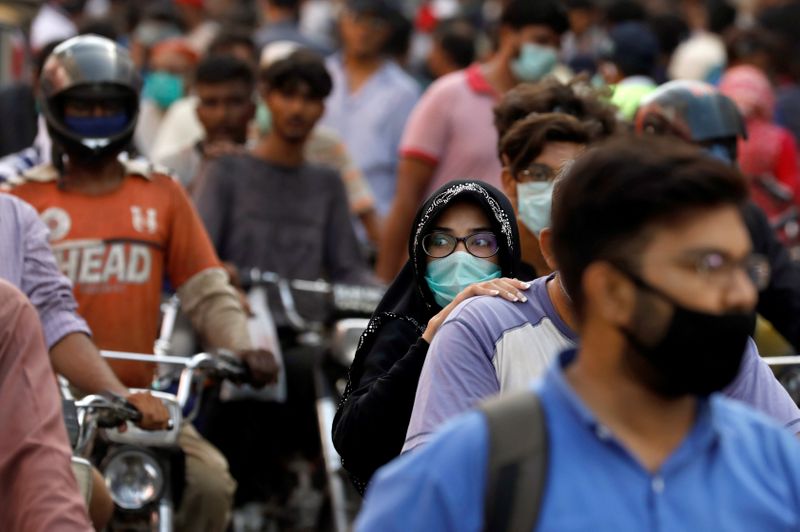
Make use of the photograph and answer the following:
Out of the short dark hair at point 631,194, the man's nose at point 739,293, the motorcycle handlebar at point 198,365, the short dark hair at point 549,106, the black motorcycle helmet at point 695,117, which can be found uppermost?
the short dark hair at point 631,194

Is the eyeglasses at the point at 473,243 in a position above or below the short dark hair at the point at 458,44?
above

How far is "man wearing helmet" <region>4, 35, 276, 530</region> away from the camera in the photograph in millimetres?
7160

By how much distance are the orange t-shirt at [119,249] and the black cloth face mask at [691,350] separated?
404cm

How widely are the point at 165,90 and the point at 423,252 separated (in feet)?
28.1

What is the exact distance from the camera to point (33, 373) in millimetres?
4875

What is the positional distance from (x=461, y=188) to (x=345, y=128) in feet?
24.5

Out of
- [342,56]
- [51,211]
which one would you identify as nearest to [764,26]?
[342,56]

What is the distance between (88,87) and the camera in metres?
7.42

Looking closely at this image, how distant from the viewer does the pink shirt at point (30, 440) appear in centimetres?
470

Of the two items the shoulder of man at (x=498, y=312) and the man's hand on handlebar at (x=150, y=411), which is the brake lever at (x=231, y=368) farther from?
the shoulder of man at (x=498, y=312)

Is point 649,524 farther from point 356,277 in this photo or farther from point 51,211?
Result: point 356,277

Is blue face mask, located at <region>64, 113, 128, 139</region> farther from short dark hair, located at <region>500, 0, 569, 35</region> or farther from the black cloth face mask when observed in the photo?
the black cloth face mask

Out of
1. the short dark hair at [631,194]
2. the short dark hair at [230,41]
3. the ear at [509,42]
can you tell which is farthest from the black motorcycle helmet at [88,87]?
the short dark hair at [230,41]

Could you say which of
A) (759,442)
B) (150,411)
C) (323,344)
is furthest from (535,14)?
(759,442)
